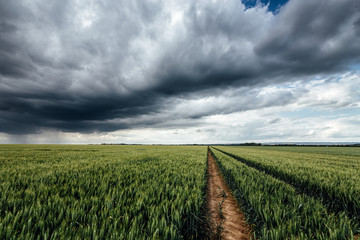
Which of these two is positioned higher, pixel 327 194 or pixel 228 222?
pixel 327 194

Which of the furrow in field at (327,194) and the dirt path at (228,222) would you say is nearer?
→ the dirt path at (228,222)

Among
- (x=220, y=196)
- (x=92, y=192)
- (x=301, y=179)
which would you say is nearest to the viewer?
(x=92, y=192)

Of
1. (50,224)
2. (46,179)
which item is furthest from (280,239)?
(46,179)

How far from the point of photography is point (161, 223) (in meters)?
2.45

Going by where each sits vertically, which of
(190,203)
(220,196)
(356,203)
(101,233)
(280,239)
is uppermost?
(101,233)

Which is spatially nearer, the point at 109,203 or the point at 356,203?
the point at 109,203

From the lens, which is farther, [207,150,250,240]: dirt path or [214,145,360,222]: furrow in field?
[214,145,360,222]: furrow in field

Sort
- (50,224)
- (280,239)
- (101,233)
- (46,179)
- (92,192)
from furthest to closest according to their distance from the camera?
(46,179) < (92,192) < (280,239) < (50,224) < (101,233)

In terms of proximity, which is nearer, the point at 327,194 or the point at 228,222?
the point at 228,222

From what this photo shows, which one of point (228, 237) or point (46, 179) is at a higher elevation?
point (46, 179)

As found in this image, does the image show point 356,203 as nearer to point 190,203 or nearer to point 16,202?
point 190,203

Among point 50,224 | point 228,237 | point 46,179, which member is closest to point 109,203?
point 50,224

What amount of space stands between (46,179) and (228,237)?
642 centimetres

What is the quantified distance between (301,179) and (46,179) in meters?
11.3
